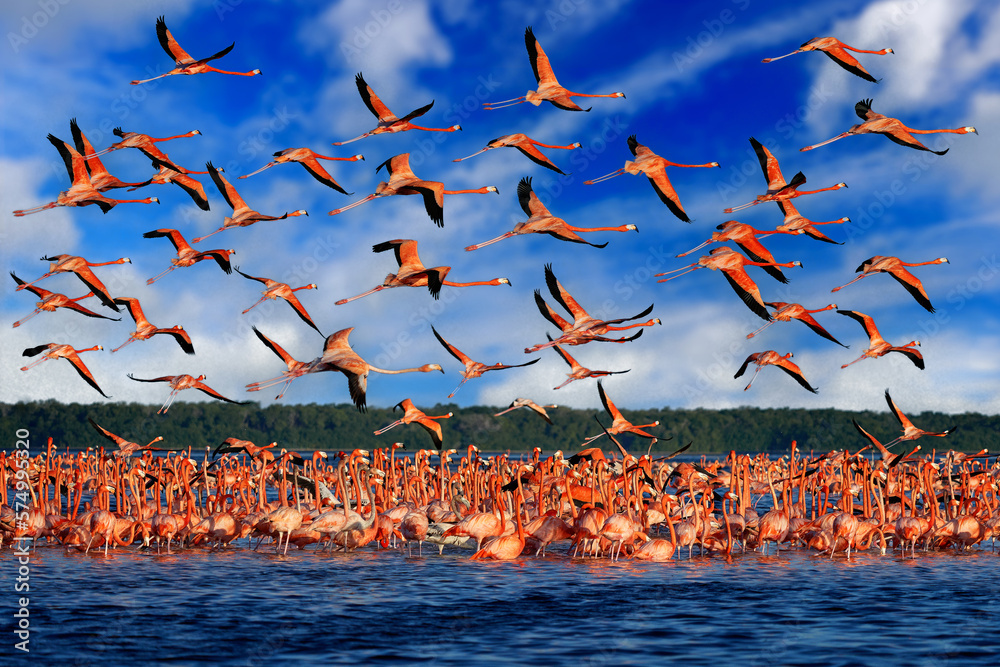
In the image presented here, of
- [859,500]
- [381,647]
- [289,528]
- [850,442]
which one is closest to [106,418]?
[850,442]

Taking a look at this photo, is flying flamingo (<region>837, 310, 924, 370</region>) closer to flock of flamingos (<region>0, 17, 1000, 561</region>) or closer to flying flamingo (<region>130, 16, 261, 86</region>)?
flock of flamingos (<region>0, 17, 1000, 561</region>)

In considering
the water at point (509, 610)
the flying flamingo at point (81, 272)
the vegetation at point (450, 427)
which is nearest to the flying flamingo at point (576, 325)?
the water at point (509, 610)

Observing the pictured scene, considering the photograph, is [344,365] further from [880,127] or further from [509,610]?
[880,127]

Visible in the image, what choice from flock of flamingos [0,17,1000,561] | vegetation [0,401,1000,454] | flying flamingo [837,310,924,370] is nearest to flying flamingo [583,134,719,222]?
flock of flamingos [0,17,1000,561]

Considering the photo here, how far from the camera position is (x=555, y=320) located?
22766 millimetres

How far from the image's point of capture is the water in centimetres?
1222

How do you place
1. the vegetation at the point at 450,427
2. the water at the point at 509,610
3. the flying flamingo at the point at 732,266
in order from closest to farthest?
1. the water at the point at 509,610
2. the flying flamingo at the point at 732,266
3. the vegetation at the point at 450,427

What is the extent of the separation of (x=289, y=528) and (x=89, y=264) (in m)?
7.43

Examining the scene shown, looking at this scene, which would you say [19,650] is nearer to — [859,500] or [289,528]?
[289,528]

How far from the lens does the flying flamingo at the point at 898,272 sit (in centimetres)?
2059

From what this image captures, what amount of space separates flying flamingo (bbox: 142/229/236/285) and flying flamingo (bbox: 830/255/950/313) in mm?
13052

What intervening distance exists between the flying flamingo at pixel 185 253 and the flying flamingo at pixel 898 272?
13052 millimetres

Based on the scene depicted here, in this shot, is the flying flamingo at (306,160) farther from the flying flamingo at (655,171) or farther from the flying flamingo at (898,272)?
the flying flamingo at (898,272)

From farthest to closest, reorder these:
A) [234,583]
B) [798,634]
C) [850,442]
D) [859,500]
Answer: [850,442] < [859,500] < [234,583] < [798,634]
